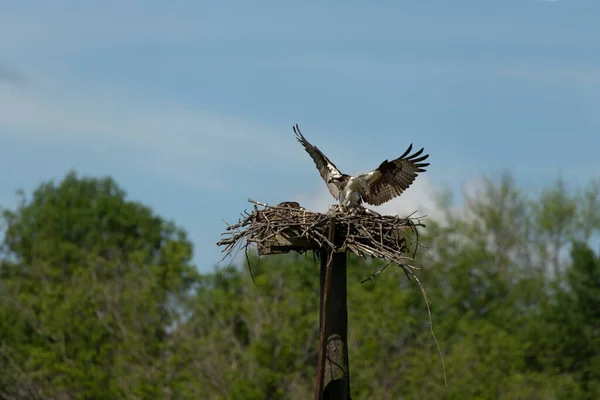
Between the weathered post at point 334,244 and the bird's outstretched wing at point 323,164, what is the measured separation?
893mm

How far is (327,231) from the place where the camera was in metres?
9.49

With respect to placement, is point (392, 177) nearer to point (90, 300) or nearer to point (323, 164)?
point (323, 164)

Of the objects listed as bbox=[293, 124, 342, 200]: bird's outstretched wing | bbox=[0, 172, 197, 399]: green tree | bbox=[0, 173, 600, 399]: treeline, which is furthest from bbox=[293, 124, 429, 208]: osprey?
bbox=[0, 172, 197, 399]: green tree

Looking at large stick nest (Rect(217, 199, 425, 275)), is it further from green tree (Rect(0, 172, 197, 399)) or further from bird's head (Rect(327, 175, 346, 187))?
green tree (Rect(0, 172, 197, 399))

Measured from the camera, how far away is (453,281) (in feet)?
146

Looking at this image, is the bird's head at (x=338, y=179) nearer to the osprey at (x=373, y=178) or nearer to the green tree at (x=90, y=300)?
the osprey at (x=373, y=178)

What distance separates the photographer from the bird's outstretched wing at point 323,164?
1067 centimetres

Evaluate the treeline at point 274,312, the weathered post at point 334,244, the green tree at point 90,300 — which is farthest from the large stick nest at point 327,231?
the green tree at point 90,300

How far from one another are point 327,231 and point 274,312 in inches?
877

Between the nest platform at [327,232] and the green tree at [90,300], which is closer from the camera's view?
the nest platform at [327,232]

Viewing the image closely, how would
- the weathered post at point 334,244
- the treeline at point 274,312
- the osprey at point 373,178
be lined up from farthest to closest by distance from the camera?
the treeline at point 274,312 → the osprey at point 373,178 → the weathered post at point 334,244

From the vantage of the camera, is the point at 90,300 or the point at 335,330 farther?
the point at 90,300

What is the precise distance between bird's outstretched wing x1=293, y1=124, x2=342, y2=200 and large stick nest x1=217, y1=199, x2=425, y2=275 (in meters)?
0.80

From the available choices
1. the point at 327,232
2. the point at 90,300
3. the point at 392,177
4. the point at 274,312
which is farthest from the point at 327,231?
the point at 90,300
